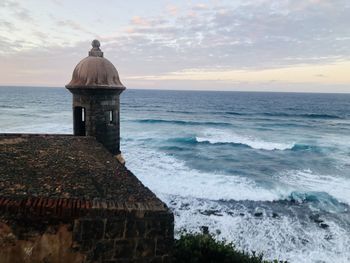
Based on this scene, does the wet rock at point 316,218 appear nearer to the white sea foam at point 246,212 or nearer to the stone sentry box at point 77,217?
the white sea foam at point 246,212

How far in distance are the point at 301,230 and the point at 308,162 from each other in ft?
44.0

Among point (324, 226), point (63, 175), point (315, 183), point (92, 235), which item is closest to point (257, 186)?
point (315, 183)

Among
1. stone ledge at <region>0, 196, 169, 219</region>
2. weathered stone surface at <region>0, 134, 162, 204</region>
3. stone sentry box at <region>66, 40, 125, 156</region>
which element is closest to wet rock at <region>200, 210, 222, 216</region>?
stone sentry box at <region>66, 40, 125, 156</region>

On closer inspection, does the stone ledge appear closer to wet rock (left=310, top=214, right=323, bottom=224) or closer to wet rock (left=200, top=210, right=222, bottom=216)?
wet rock (left=200, top=210, right=222, bottom=216)

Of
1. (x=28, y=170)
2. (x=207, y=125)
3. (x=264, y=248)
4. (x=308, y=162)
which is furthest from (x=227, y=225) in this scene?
(x=207, y=125)

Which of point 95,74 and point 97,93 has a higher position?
point 95,74

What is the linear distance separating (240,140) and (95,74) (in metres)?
27.3

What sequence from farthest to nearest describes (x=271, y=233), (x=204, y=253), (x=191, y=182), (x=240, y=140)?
(x=240, y=140), (x=191, y=182), (x=271, y=233), (x=204, y=253)

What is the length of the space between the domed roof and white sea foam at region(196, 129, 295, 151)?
77.1 feet

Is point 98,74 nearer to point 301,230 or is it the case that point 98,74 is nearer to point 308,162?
point 301,230

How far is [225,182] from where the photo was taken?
1995cm

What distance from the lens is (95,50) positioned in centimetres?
1045

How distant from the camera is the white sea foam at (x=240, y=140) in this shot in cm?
3216

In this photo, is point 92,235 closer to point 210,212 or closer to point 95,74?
point 95,74
